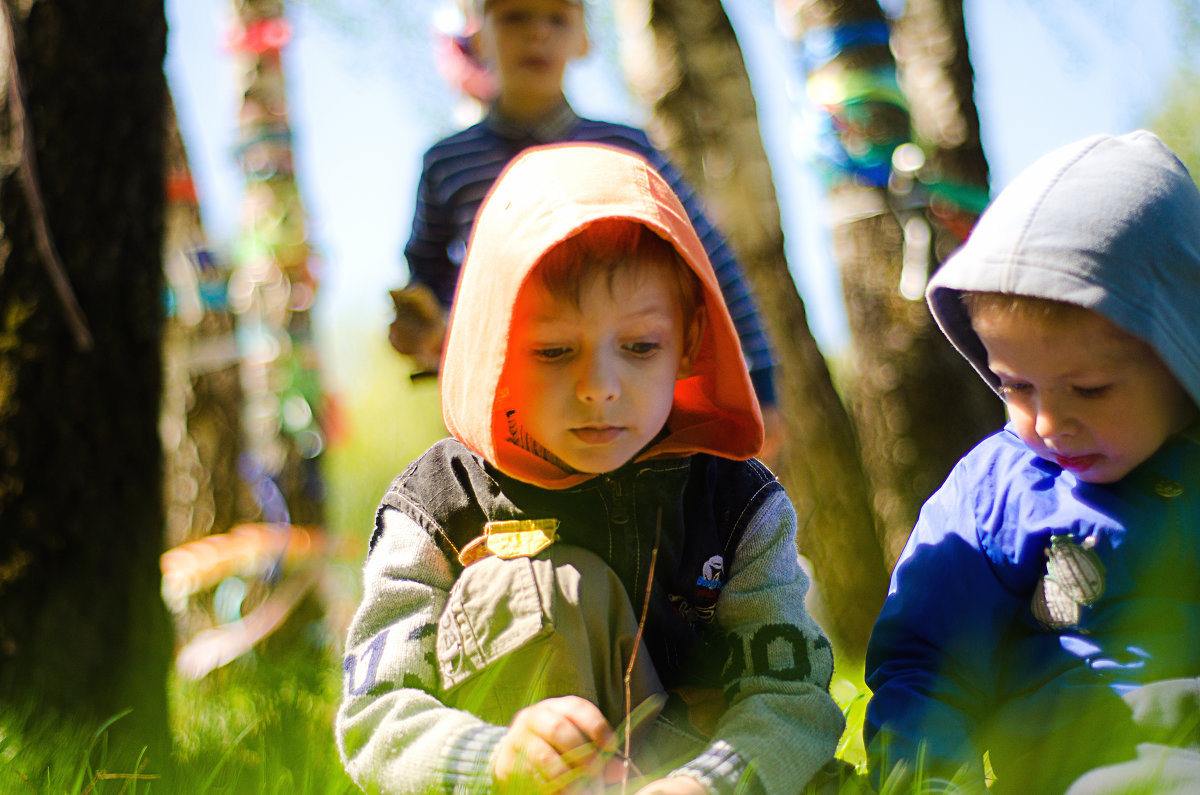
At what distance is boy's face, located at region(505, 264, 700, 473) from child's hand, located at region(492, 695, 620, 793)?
406 mm

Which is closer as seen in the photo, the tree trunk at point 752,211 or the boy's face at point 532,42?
the boy's face at point 532,42

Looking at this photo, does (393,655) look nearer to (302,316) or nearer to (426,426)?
(302,316)

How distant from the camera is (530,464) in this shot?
1604mm

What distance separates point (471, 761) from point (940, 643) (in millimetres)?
785

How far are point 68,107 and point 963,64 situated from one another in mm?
2870

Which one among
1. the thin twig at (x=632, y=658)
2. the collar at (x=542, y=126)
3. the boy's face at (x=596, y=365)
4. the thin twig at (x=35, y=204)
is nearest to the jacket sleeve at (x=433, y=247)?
the collar at (x=542, y=126)

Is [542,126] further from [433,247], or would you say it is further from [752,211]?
[752,211]

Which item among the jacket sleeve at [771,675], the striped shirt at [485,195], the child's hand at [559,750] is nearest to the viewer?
the child's hand at [559,750]

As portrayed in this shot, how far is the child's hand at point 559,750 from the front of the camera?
1268 mm

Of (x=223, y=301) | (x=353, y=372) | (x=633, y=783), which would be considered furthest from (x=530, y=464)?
(x=353, y=372)

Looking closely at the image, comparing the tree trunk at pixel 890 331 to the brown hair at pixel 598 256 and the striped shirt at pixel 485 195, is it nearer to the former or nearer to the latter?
the striped shirt at pixel 485 195

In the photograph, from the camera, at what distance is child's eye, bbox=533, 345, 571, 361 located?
61.2 inches

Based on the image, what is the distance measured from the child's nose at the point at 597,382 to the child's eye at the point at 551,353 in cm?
6

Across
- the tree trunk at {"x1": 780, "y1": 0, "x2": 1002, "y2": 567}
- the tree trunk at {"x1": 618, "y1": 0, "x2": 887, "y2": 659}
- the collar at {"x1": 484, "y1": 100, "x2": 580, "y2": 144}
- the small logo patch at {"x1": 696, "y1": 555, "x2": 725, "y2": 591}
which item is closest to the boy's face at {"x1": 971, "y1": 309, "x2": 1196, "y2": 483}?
the small logo patch at {"x1": 696, "y1": 555, "x2": 725, "y2": 591}
